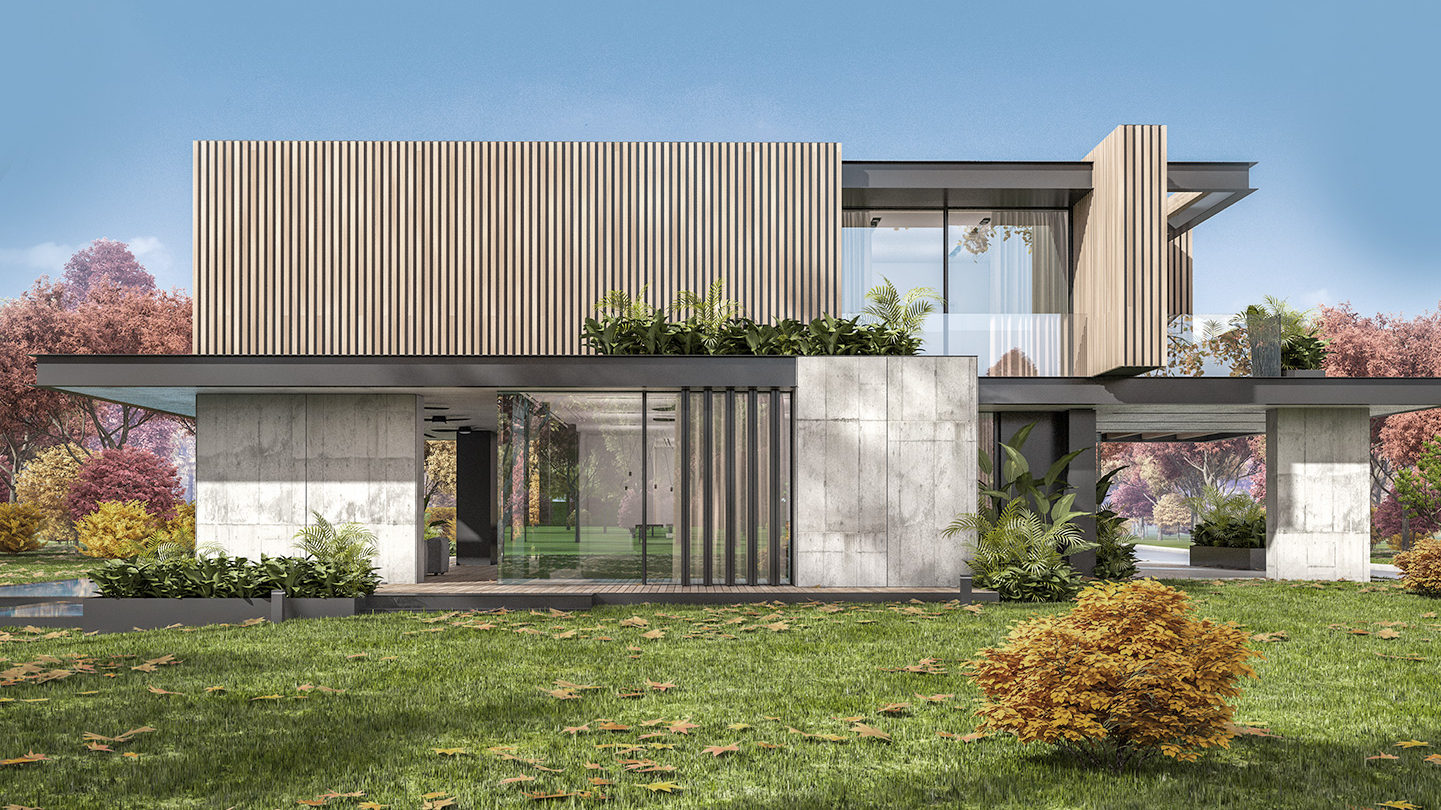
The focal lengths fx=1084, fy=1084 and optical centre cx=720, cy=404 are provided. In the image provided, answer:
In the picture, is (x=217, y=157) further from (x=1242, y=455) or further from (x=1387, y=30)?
(x=1387, y=30)

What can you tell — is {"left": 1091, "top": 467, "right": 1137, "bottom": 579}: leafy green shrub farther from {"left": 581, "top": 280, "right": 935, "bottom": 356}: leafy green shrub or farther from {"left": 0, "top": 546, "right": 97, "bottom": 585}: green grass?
{"left": 0, "top": 546, "right": 97, "bottom": 585}: green grass

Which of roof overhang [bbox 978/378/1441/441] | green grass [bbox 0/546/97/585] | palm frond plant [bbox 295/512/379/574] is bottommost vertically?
green grass [bbox 0/546/97/585]

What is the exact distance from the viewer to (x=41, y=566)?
23328 millimetres

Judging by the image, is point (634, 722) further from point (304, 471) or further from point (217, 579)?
point (304, 471)

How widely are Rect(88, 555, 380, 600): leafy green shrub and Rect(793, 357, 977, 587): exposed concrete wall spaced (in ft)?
20.7

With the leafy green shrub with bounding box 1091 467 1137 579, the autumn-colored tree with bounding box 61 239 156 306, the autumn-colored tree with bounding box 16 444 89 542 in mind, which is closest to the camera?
the leafy green shrub with bounding box 1091 467 1137 579

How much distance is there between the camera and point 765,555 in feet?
50.8

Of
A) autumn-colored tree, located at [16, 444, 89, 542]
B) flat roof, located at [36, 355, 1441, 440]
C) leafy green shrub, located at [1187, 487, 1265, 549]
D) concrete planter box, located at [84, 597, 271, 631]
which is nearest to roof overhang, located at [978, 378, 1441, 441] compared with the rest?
flat roof, located at [36, 355, 1441, 440]

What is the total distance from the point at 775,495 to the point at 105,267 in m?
83.9

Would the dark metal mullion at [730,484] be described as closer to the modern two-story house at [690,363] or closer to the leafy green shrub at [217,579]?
the modern two-story house at [690,363]

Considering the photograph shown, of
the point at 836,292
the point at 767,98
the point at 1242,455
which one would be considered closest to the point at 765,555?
the point at 836,292

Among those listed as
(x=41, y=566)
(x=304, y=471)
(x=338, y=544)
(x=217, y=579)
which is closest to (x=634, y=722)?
(x=217, y=579)

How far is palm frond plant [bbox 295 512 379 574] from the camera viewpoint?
13852 mm

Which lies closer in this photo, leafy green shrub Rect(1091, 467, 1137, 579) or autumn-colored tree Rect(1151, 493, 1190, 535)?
leafy green shrub Rect(1091, 467, 1137, 579)
